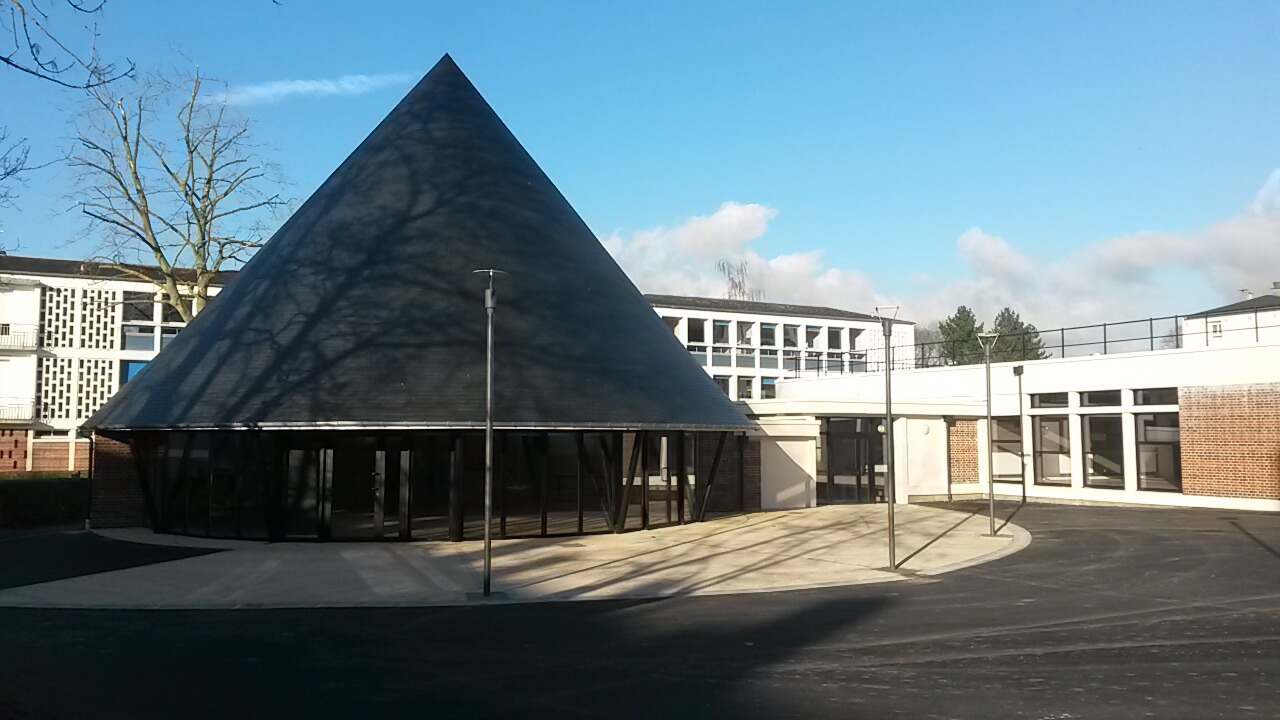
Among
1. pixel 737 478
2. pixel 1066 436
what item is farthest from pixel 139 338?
pixel 1066 436

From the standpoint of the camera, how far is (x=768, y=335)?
70812 mm

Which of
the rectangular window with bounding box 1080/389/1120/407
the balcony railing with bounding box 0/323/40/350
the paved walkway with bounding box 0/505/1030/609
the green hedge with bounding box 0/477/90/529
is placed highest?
the balcony railing with bounding box 0/323/40/350

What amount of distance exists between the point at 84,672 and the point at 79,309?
48.9 meters

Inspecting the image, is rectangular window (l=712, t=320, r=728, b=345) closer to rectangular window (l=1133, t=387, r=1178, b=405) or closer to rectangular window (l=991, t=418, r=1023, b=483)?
rectangular window (l=991, t=418, r=1023, b=483)

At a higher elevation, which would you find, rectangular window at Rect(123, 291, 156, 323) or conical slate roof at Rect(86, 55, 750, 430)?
rectangular window at Rect(123, 291, 156, 323)

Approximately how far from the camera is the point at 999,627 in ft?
39.6

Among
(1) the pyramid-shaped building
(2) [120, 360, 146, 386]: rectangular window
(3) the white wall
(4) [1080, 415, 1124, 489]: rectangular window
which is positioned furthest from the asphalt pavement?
(2) [120, 360, 146, 386]: rectangular window

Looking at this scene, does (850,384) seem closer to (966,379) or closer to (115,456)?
(966,379)

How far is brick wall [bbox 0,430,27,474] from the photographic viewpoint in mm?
48531

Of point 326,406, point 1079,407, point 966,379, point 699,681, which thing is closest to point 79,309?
point 326,406

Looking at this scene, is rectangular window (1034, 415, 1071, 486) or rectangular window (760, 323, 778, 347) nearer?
rectangular window (1034, 415, 1071, 486)

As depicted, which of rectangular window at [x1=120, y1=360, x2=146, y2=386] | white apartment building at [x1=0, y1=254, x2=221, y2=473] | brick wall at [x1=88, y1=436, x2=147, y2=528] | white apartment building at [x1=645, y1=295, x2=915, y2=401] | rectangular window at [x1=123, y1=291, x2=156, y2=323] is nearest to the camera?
brick wall at [x1=88, y1=436, x2=147, y2=528]

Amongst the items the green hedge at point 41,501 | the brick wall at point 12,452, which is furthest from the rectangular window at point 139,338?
the green hedge at point 41,501

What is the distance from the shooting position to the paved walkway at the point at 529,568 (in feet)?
48.5
